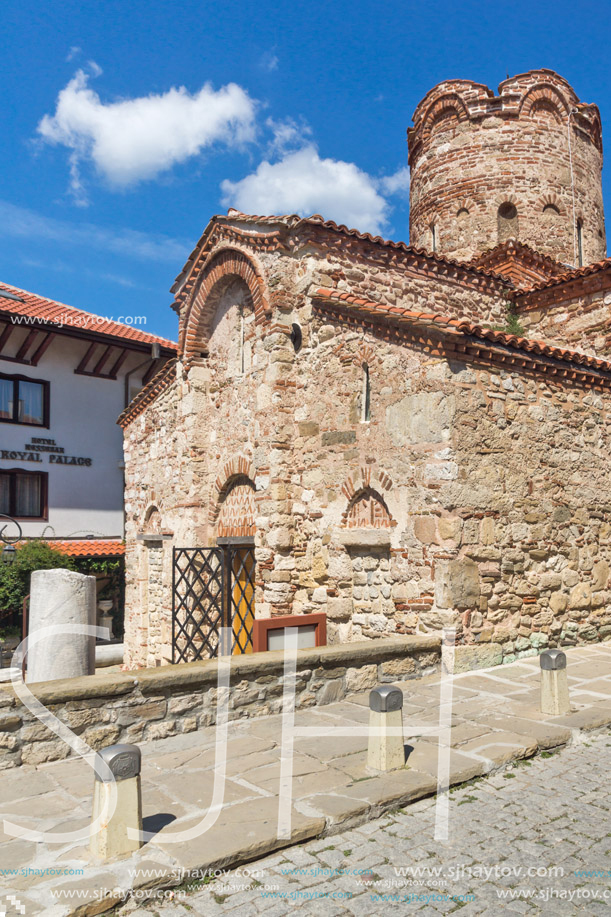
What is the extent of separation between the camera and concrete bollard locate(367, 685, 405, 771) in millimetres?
4402

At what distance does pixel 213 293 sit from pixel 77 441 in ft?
30.6

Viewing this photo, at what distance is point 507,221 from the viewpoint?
1373 cm

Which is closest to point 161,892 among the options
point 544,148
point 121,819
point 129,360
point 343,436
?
point 121,819

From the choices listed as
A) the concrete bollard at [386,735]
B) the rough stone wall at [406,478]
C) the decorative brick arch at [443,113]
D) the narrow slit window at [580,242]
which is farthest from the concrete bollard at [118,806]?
the decorative brick arch at [443,113]

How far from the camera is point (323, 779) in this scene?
4.34 metres

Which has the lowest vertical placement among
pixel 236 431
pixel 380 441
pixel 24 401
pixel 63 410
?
pixel 380 441

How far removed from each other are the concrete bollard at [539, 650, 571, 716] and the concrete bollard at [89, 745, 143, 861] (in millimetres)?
3577

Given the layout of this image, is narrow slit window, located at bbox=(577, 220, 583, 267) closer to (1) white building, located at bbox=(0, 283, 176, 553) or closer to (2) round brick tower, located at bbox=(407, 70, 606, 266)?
(2) round brick tower, located at bbox=(407, 70, 606, 266)

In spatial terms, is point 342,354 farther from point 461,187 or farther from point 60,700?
point 461,187

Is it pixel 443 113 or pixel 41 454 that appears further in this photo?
pixel 41 454

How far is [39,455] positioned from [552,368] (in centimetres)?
1403

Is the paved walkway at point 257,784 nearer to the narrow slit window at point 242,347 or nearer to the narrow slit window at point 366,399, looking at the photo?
the narrow slit window at point 366,399

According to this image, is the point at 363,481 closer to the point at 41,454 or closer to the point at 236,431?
the point at 236,431

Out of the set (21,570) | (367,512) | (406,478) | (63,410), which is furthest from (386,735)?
A: (63,410)
